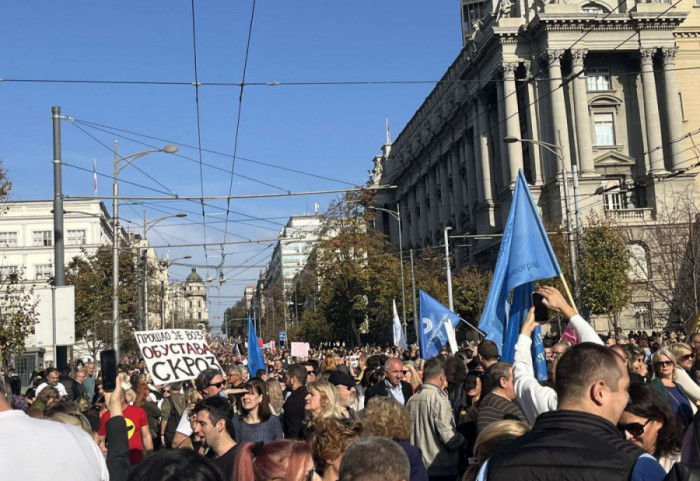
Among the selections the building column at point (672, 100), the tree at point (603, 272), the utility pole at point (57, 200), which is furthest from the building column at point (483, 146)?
the utility pole at point (57, 200)

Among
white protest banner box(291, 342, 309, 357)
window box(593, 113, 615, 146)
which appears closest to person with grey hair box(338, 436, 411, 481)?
white protest banner box(291, 342, 309, 357)

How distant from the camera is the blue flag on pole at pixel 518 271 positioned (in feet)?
27.1

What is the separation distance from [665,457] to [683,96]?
60470 mm

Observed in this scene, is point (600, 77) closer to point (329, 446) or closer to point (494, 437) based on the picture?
point (329, 446)

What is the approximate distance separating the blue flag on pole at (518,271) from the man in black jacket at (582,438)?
413 centimetres

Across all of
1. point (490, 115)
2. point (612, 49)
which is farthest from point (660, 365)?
point (490, 115)

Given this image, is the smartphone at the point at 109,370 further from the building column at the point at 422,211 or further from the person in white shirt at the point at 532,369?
the building column at the point at 422,211

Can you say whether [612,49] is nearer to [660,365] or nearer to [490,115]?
[490,115]

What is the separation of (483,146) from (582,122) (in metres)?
9.60

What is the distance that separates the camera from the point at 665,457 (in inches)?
→ 200

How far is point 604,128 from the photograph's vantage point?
5684cm

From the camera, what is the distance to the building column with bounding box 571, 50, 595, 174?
54250 mm

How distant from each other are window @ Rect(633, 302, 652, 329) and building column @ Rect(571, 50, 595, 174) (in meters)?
9.40

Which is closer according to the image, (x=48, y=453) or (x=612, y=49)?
(x=48, y=453)
